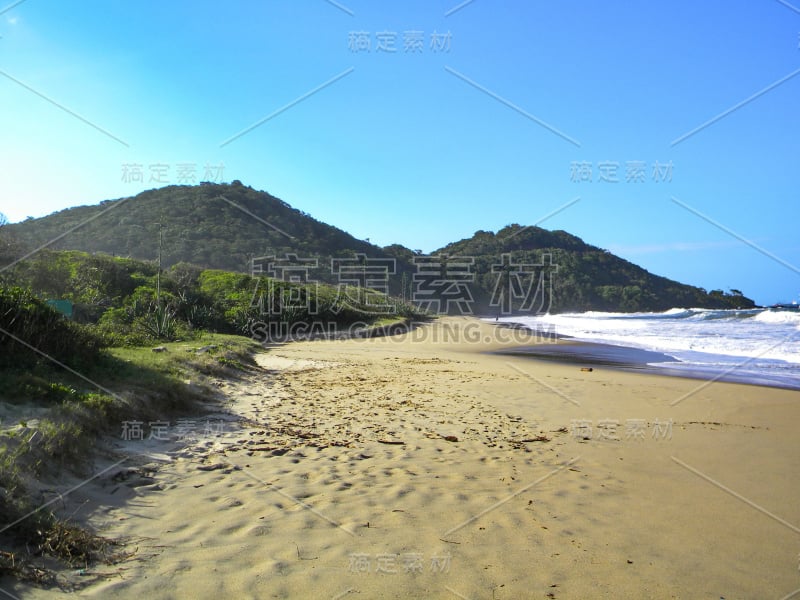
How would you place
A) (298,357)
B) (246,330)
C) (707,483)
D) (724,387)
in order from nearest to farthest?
(707,483), (724,387), (298,357), (246,330)

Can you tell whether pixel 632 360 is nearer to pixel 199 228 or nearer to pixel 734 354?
pixel 734 354

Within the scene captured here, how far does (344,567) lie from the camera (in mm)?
2748

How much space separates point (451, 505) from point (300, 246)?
5123 cm

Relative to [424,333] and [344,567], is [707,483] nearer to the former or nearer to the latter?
[344,567]

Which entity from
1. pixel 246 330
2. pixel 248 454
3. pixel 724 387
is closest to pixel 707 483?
pixel 248 454

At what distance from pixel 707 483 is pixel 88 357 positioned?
23.1 feet

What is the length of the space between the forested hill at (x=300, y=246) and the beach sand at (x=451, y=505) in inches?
474

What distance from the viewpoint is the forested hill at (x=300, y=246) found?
4128cm

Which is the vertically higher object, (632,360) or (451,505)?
(632,360)

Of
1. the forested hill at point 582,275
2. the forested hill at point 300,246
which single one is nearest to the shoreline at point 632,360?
the forested hill at point 300,246

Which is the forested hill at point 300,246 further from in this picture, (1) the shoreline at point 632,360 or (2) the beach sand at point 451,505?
(1) the shoreline at point 632,360

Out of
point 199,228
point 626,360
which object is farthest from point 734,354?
point 199,228

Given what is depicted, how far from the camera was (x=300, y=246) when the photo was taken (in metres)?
53.1

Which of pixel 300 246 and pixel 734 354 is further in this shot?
pixel 300 246
